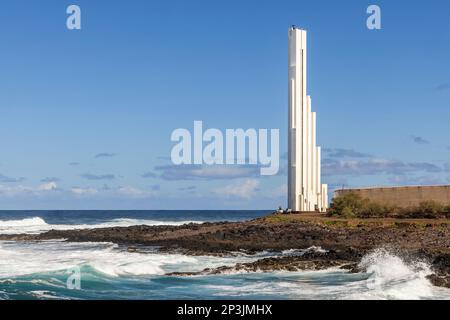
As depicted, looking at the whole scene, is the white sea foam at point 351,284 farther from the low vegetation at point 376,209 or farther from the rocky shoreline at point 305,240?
the low vegetation at point 376,209

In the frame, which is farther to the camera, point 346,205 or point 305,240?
point 346,205

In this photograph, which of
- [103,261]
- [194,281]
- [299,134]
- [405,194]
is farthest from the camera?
[299,134]

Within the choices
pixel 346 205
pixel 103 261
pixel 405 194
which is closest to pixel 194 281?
pixel 103 261

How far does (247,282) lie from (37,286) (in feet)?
24.3

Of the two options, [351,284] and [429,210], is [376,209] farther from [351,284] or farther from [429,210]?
[351,284]

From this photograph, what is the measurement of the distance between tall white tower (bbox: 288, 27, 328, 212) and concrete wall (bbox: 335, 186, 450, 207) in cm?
359

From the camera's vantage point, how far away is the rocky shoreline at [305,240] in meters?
28.9

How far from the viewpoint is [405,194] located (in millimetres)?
53250

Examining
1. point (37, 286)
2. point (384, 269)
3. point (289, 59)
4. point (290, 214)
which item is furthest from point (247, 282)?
point (289, 59)

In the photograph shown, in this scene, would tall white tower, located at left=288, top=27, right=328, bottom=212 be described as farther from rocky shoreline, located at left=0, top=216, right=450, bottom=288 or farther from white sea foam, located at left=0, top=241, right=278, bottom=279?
white sea foam, located at left=0, top=241, right=278, bottom=279

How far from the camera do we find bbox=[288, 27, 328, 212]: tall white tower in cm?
5972

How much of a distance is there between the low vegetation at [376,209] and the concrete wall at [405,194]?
24.2 inches

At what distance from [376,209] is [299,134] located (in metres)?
9.84
